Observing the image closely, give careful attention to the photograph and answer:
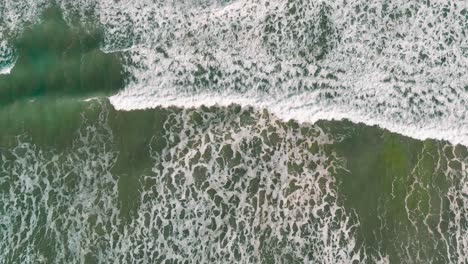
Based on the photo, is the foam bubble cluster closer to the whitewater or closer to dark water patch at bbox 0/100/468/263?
dark water patch at bbox 0/100/468/263

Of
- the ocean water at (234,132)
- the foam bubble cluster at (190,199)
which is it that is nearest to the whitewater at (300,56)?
the ocean water at (234,132)

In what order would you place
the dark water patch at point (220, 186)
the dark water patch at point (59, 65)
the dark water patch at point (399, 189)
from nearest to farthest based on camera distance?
1. the dark water patch at point (399, 189)
2. the dark water patch at point (220, 186)
3. the dark water patch at point (59, 65)

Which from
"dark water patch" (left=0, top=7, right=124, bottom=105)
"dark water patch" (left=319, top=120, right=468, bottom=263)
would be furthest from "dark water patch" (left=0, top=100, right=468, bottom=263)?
"dark water patch" (left=0, top=7, right=124, bottom=105)

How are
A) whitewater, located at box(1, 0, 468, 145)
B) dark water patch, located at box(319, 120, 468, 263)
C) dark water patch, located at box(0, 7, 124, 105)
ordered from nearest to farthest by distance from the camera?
dark water patch, located at box(319, 120, 468, 263)
whitewater, located at box(1, 0, 468, 145)
dark water patch, located at box(0, 7, 124, 105)

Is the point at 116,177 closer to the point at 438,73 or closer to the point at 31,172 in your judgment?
the point at 31,172

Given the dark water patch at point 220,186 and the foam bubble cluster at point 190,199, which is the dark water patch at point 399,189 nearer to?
the dark water patch at point 220,186

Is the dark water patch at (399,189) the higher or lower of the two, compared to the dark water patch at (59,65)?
lower

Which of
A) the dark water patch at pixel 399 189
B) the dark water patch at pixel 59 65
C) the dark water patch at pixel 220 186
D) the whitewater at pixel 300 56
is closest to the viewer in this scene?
the dark water patch at pixel 399 189

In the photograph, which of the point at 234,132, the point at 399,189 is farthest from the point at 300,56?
the point at 399,189
